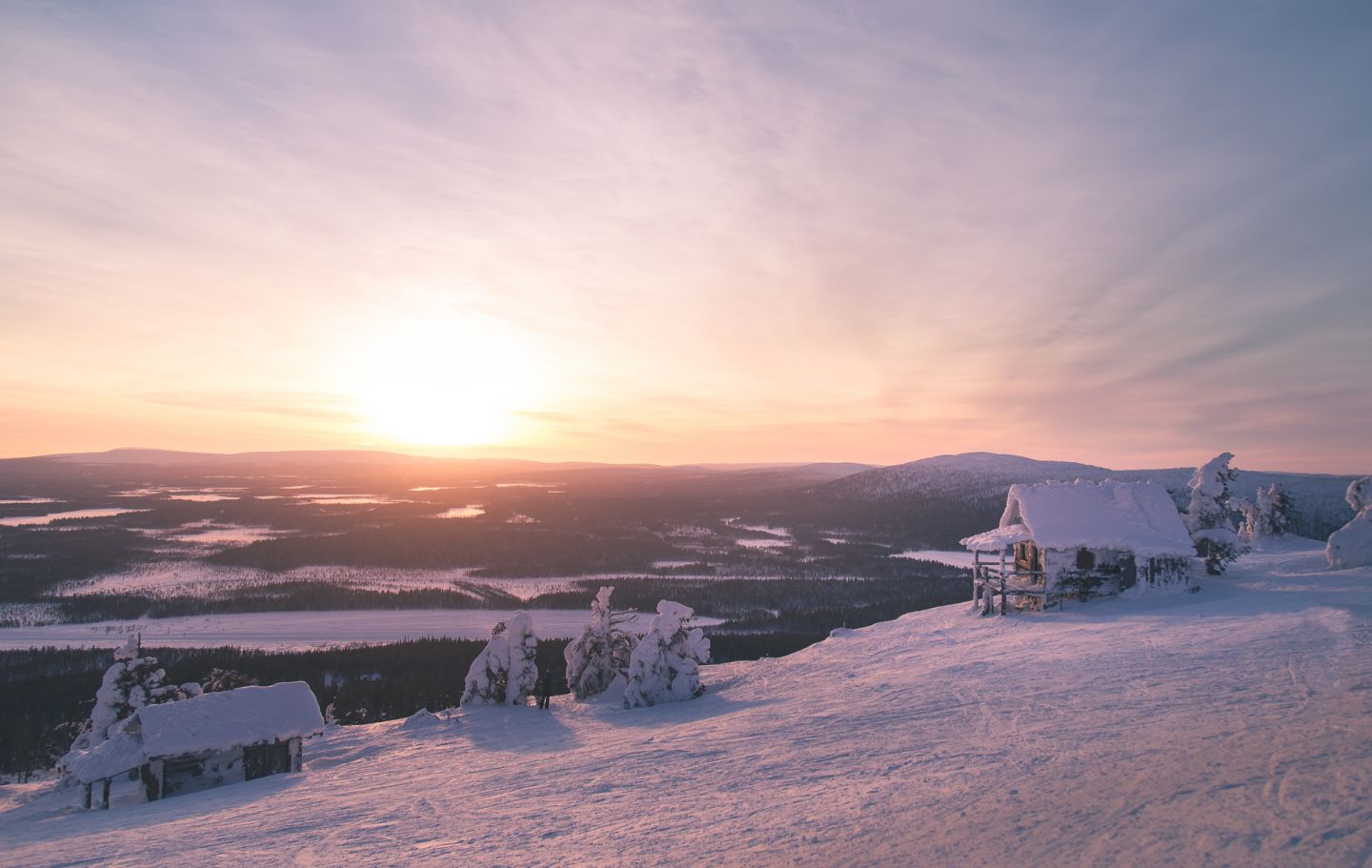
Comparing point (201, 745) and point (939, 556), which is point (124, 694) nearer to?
point (201, 745)

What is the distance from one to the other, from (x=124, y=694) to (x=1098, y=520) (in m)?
39.6

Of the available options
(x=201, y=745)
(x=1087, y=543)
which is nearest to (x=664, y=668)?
(x=201, y=745)

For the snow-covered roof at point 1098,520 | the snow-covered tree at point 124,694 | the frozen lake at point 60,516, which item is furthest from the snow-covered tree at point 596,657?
the frozen lake at point 60,516

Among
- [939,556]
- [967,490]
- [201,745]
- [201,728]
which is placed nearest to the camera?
[201,745]

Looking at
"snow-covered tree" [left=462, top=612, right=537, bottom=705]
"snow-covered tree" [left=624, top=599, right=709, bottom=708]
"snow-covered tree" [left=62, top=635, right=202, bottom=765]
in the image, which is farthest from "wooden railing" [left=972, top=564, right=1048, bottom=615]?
"snow-covered tree" [left=62, top=635, right=202, bottom=765]

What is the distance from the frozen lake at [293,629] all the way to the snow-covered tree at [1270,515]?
134ft

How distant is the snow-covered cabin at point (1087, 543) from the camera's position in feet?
90.5

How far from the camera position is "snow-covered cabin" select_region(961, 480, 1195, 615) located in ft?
90.5

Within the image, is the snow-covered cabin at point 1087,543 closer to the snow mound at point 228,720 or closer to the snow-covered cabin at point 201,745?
the snow mound at point 228,720

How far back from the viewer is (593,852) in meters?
9.62

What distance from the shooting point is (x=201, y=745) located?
870 inches

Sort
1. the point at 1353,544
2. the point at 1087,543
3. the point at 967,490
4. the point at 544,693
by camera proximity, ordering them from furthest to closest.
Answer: the point at 967,490
the point at 544,693
the point at 1353,544
the point at 1087,543

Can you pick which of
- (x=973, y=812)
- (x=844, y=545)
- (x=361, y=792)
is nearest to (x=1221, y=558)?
(x=973, y=812)

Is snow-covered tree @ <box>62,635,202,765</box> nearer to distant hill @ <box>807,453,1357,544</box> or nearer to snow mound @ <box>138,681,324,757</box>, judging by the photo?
snow mound @ <box>138,681,324,757</box>
